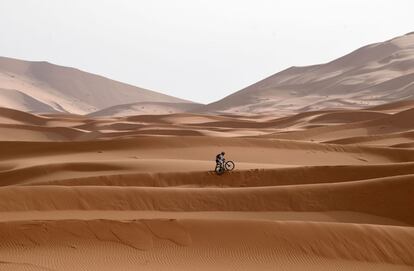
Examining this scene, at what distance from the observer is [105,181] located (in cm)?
1176

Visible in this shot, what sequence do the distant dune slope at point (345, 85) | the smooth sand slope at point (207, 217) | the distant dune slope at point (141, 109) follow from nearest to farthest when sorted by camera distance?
1. the smooth sand slope at point (207, 217)
2. the distant dune slope at point (345, 85)
3. the distant dune slope at point (141, 109)

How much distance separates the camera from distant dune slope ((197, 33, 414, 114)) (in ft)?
225

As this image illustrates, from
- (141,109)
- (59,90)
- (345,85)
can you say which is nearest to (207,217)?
(345,85)

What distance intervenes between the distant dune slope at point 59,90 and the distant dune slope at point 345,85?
2174 centimetres

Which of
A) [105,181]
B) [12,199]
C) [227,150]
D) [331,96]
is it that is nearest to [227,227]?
[12,199]

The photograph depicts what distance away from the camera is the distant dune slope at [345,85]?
2697 inches

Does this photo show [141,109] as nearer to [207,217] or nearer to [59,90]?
[59,90]

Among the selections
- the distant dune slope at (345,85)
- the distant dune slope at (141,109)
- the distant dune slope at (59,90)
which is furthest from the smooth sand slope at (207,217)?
Answer: the distant dune slope at (59,90)

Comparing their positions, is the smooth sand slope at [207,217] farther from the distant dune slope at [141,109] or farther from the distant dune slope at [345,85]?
the distant dune slope at [141,109]

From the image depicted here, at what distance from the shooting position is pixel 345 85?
8294 centimetres

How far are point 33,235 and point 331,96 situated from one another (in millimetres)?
74576

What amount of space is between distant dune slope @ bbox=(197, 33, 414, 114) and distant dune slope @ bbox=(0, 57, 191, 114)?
21744 mm

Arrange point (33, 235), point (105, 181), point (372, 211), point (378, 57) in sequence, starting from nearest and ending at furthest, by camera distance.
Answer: point (33, 235)
point (372, 211)
point (105, 181)
point (378, 57)

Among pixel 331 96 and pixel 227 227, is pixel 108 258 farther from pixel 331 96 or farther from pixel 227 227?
pixel 331 96
